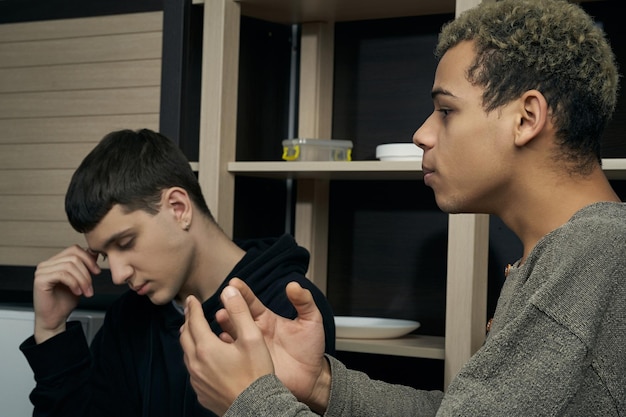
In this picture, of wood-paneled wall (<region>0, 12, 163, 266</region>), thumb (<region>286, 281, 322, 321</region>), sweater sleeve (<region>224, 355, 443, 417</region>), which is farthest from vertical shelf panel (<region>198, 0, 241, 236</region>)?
thumb (<region>286, 281, 322, 321</region>)

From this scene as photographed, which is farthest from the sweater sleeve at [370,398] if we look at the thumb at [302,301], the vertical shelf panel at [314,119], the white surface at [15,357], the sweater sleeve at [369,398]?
the vertical shelf panel at [314,119]

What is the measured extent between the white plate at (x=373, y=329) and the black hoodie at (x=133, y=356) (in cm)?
25

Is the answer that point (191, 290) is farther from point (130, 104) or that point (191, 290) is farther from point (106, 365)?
point (130, 104)

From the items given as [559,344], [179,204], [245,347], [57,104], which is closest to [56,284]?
[179,204]

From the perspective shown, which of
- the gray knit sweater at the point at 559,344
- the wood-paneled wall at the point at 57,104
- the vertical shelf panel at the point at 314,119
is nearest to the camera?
the gray knit sweater at the point at 559,344

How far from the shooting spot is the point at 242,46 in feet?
7.49

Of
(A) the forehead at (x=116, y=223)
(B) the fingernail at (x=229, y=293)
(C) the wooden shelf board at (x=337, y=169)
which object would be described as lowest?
(B) the fingernail at (x=229, y=293)

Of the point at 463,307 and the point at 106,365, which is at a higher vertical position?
the point at 463,307

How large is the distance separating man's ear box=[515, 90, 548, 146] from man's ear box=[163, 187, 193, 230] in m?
0.93

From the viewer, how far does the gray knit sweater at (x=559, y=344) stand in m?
0.89

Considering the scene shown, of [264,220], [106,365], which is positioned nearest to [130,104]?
[264,220]

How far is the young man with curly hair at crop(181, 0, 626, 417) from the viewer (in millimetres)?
907

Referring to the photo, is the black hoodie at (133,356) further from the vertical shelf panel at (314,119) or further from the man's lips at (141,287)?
the vertical shelf panel at (314,119)

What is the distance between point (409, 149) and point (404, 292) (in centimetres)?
53
